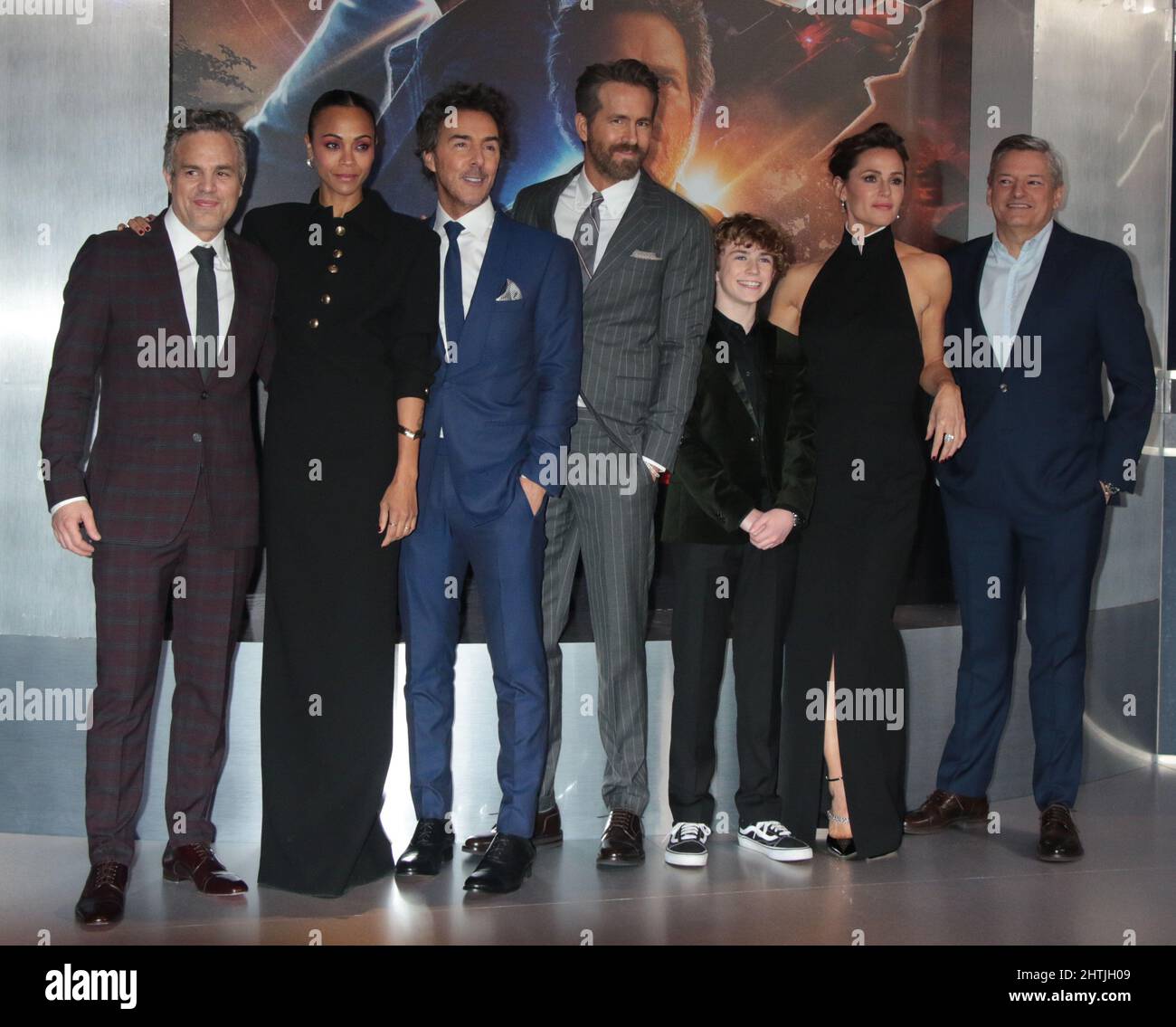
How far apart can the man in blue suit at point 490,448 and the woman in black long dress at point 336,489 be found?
0.09 meters

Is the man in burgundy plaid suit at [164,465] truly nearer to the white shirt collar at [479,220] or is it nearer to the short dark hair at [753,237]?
the white shirt collar at [479,220]

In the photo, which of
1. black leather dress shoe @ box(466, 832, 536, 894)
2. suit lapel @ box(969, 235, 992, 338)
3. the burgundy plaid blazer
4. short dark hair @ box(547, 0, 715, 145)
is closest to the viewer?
the burgundy plaid blazer

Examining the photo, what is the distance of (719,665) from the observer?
3566mm

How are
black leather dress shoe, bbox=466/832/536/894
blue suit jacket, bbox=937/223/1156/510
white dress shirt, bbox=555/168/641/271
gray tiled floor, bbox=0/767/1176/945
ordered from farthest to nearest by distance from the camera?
blue suit jacket, bbox=937/223/1156/510, white dress shirt, bbox=555/168/641/271, black leather dress shoe, bbox=466/832/536/894, gray tiled floor, bbox=0/767/1176/945

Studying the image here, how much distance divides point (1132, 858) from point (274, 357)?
105 inches

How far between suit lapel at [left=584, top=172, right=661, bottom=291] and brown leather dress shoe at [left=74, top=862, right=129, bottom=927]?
1852 millimetres

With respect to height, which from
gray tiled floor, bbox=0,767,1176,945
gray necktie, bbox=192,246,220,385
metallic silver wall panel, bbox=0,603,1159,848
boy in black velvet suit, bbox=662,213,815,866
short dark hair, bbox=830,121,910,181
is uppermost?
short dark hair, bbox=830,121,910,181

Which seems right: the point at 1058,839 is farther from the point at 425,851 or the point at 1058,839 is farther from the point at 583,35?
the point at 583,35

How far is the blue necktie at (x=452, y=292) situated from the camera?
3.34m

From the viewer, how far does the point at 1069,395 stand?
12.2ft

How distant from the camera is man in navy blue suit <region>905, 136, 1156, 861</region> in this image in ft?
12.1

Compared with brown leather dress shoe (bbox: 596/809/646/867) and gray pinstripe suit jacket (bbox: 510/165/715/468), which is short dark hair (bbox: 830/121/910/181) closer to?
gray pinstripe suit jacket (bbox: 510/165/715/468)

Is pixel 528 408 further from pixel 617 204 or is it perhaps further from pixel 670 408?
pixel 617 204

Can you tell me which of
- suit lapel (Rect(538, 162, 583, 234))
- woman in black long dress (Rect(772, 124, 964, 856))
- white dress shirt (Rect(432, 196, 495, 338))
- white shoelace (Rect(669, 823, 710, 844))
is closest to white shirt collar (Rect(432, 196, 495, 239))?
white dress shirt (Rect(432, 196, 495, 338))
